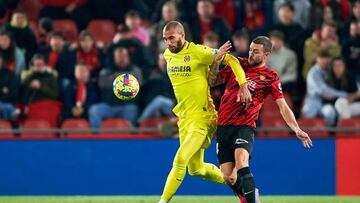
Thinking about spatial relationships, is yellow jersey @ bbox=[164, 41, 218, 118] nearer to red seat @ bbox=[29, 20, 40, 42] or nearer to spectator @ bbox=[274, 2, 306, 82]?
spectator @ bbox=[274, 2, 306, 82]

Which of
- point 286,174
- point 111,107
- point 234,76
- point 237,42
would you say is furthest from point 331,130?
point 234,76

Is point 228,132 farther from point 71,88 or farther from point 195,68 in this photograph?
point 71,88

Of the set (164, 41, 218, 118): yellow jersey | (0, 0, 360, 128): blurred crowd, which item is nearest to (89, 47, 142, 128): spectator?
(0, 0, 360, 128): blurred crowd

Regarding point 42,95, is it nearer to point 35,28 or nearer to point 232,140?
point 35,28

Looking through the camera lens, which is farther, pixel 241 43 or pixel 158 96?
pixel 241 43

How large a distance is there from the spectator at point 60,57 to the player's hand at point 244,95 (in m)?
6.90

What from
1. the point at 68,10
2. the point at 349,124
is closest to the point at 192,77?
the point at 349,124

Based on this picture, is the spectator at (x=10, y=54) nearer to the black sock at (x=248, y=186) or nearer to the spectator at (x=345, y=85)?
the spectator at (x=345, y=85)

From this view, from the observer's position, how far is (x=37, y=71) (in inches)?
669

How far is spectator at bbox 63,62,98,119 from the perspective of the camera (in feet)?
55.2

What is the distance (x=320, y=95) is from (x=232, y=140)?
5.73 metres

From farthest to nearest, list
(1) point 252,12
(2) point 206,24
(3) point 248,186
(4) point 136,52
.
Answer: (1) point 252,12 < (2) point 206,24 < (4) point 136,52 < (3) point 248,186

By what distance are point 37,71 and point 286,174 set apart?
4.76 meters

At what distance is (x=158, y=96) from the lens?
653 inches
